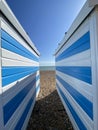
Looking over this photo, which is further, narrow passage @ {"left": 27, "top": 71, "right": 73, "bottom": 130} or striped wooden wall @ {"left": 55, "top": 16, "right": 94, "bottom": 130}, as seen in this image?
narrow passage @ {"left": 27, "top": 71, "right": 73, "bottom": 130}

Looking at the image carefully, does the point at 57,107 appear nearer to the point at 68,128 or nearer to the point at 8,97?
the point at 68,128

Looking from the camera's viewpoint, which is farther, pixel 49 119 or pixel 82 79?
pixel 49 119

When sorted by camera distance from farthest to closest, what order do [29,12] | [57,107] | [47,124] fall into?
[29,12] < [57,107] < [47,124]

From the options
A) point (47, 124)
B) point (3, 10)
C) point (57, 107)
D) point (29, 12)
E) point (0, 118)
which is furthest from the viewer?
point (29, 12)

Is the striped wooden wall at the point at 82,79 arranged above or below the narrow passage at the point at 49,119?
above

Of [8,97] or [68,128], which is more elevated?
[8,97]

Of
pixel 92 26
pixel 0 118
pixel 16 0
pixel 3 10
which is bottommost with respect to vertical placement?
pixel 0 118

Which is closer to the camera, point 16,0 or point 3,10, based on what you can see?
point 3,10

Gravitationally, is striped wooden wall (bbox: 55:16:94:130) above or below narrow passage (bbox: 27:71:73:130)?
above

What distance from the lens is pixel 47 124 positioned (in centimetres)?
404

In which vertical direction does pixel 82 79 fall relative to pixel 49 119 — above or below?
above

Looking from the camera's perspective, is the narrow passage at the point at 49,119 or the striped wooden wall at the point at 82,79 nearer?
the striped wooden wall at the point at 82,79

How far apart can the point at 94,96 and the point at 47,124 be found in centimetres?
256

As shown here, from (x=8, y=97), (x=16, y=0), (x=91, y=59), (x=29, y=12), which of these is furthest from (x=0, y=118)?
(x=29, y=12)
